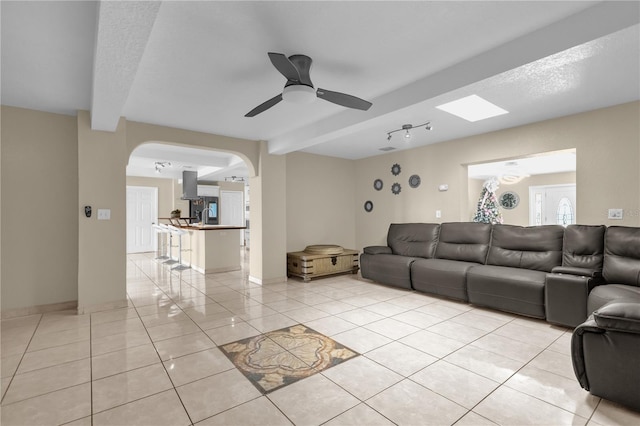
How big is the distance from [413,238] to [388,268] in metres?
0.82

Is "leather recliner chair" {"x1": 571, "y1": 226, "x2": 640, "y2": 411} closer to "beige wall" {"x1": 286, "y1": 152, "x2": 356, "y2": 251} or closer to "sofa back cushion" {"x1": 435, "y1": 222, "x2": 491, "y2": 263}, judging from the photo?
"sofa back cushion" {"x1": 435, "y1": 222, "x2": 491, "y2": 263}

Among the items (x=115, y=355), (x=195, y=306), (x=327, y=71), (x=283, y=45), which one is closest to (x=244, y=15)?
(x=283, y=45)

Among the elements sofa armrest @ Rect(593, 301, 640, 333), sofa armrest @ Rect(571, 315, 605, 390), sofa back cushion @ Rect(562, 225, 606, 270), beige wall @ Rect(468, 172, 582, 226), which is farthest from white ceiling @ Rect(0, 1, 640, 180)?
beige wall @ Rect(468, 172, 582, 226)

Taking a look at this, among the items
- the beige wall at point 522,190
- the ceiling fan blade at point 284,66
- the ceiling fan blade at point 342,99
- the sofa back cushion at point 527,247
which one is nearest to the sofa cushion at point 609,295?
the sofa back cushion at point 527,247

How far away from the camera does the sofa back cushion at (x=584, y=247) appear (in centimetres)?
358

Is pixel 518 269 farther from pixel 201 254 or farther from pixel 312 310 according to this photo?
pixel 201 254

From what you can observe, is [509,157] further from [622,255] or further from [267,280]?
[267,280]

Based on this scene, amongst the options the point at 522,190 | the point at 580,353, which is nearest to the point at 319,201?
the point at 580,353

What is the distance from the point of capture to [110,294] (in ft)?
13.0

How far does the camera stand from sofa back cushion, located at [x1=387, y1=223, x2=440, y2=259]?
5.26 metres

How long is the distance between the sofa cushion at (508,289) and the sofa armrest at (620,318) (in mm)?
1528

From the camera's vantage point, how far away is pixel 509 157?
4629 mm

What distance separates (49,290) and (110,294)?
0.72 meters

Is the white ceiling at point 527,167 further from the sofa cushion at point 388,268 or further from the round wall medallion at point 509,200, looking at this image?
the sofa cushion at point 388,268
